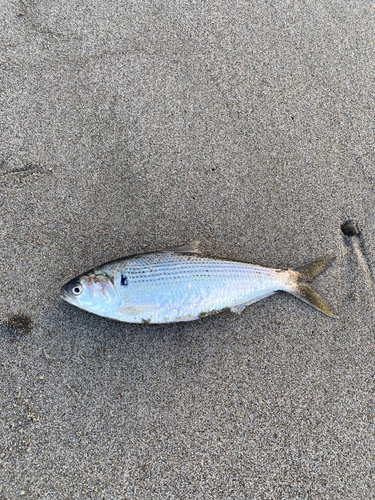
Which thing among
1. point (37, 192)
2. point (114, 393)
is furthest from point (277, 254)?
point (37, 192)

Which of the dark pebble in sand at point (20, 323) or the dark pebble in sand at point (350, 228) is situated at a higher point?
the dark pebble in sand at point (350, 228)

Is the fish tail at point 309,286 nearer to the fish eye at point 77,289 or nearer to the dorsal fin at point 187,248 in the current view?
the dorsal fin at point 187,248

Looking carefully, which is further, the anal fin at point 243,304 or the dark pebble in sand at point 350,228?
the dark pebble in sand at point 350,228

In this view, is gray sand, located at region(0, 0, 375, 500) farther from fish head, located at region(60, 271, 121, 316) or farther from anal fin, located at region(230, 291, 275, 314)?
fish head, located at region(60, 271, 121, 316)

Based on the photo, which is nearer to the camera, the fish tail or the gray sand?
the gray sand

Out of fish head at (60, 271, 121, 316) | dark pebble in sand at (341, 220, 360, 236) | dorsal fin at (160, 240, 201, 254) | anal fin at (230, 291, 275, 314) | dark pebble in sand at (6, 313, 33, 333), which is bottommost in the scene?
dark pebble in sand at (6, 313, 33, 333)

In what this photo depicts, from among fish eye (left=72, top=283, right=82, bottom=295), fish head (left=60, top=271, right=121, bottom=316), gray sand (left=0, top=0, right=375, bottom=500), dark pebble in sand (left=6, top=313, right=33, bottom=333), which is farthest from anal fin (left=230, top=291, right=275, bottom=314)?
dark pebble in sand (left=6, top=313, right=33, bottom=333)

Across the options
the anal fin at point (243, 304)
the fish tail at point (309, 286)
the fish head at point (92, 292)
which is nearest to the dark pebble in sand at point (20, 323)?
the fish head at point (92, 292)

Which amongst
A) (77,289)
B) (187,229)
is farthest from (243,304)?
(77,289)

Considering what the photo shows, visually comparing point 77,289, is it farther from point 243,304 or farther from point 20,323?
point 243,304
